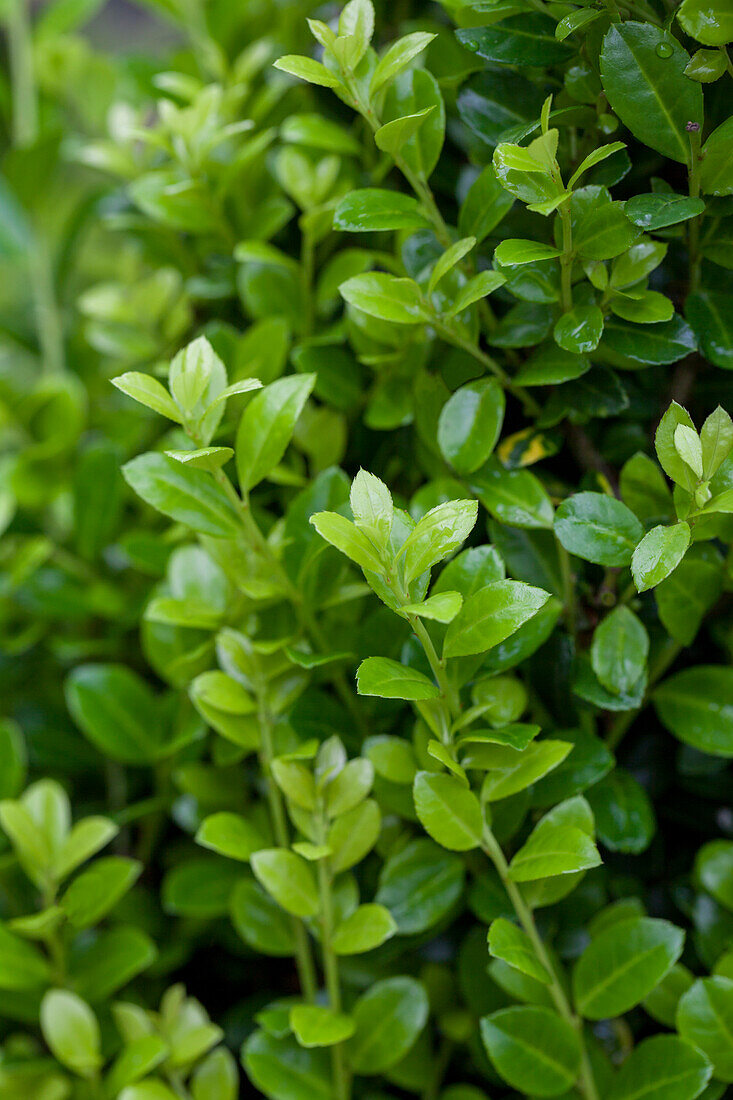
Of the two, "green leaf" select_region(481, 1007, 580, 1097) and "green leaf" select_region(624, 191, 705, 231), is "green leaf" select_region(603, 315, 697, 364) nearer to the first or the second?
"green leaf" select_region(624, 191, 705, 231)

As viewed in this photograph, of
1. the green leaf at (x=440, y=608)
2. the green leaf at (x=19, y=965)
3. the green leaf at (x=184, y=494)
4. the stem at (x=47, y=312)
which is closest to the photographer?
the green leaf at (x=440, y=608)

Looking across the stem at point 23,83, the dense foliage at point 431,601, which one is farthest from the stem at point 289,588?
the stem at point 23,83

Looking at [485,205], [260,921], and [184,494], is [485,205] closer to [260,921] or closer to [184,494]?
[184,494]

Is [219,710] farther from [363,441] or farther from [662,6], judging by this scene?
[662,6]

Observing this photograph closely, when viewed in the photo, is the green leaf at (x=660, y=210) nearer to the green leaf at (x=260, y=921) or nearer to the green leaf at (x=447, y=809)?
the green leaf at (x=447, y=809)

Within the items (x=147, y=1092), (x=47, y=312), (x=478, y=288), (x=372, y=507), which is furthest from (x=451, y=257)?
(x=47, y=312)
